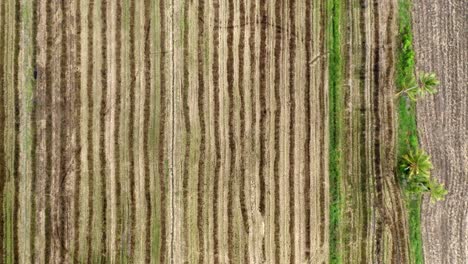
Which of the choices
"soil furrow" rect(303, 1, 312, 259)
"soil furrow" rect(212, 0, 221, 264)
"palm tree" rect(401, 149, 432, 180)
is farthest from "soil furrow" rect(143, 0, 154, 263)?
"palm tree" rect(401, 149, 432, 180)

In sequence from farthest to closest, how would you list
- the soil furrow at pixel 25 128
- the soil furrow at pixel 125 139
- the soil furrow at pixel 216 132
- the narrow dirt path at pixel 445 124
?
the narrow dirt path at pixel 445 124, the soil furrow at pixel 216 132, the soil furrow at pixel 125 139, the soil furrow at pixel 25 128

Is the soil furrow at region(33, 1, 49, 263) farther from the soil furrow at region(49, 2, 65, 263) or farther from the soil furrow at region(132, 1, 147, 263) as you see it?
the soil furrow at region(132, 1, 147, 263)

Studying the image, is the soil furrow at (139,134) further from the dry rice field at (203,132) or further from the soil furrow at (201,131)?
the soil furrow at (201,131)

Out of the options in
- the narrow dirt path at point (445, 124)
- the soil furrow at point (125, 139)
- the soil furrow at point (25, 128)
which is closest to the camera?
the soil furrow at point (25, 128)

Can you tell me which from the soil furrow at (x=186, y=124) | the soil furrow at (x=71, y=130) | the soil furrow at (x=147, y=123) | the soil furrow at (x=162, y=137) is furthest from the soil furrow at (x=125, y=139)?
the soil furrow at (x=186, y=124)

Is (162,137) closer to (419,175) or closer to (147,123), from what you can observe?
(147,123)

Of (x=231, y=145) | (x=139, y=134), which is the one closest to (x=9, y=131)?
(x=139, y=134)

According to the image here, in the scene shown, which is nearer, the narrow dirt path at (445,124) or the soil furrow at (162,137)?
the soil furrow at (162,137)
